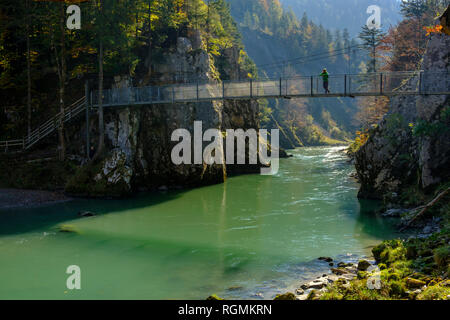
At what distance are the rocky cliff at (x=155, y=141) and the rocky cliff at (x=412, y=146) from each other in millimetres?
14158

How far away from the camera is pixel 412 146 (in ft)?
88.6

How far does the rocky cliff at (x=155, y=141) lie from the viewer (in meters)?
32.3

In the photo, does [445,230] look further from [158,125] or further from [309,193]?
[158,125]

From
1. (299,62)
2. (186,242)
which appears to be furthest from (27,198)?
(299,62)

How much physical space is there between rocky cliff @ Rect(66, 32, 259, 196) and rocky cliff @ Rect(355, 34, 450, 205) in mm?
14158

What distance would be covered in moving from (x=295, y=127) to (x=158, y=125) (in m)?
70.9
